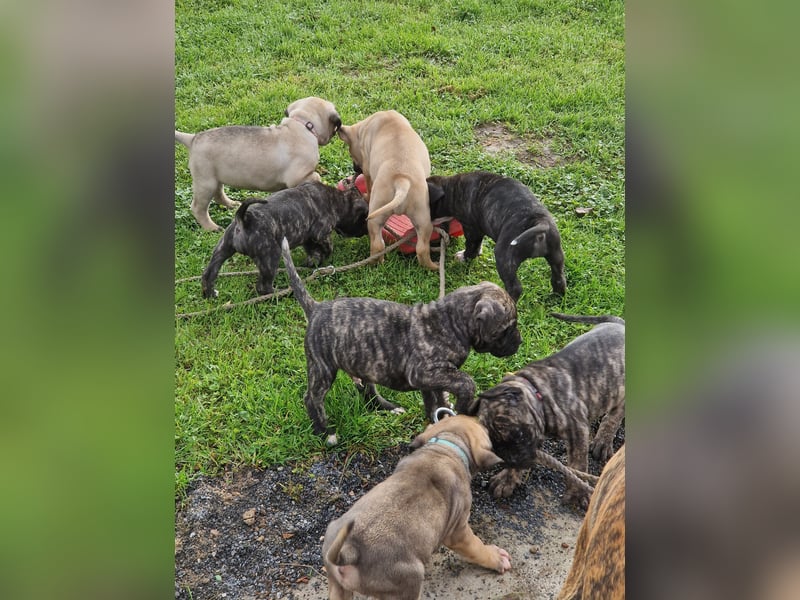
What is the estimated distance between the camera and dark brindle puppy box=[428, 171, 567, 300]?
513 centimetres

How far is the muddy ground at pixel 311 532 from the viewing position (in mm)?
3438

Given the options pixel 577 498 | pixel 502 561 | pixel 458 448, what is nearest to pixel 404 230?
pixel 577 498

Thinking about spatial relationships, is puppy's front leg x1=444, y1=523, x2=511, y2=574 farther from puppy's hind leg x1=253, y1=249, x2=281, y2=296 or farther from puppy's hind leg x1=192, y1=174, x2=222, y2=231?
puppy's hind leg x1=192, y1=174, x2=222, y2=231

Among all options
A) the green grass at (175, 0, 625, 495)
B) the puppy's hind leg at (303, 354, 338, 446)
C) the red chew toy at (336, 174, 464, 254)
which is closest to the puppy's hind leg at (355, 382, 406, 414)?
the green grass at (175, 0, 625, 495)

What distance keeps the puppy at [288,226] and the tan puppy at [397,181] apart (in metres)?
0.24

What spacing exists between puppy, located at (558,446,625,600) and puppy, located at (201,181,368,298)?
12.5ft

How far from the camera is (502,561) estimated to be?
347cm

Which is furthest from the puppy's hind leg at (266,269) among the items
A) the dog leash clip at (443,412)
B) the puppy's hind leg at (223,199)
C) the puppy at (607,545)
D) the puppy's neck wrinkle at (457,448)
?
the puppy at (607,545)

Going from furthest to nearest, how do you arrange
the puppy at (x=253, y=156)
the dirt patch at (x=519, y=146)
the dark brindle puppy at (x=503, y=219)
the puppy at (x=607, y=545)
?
the dirt patch at (x=519, y=146) < the puppy at (x=253, y=156) < the dark brindle puppy at (x=503, y=219) < the puppy at (x=607, y=545)

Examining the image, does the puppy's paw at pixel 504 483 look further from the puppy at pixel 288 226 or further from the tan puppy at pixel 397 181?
the puppy at pixel 288 226

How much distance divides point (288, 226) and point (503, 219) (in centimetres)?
159

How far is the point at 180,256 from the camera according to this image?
602cm
